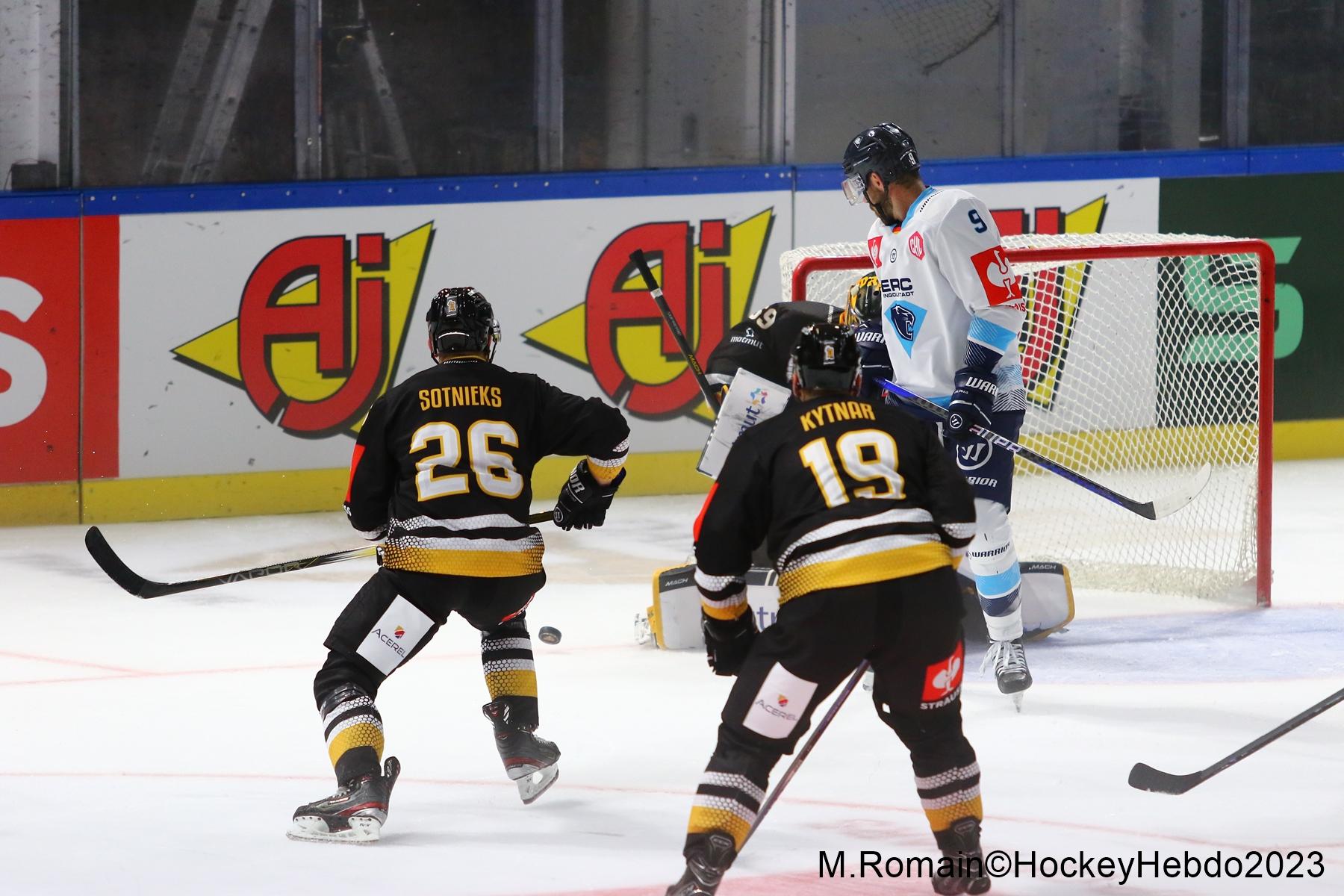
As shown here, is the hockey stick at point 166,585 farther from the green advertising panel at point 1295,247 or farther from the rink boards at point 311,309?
the green advertising panel at point 1295,247

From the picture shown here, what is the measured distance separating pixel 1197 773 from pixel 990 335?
122cm

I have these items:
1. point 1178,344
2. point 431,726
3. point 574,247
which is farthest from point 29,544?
point 1178,344

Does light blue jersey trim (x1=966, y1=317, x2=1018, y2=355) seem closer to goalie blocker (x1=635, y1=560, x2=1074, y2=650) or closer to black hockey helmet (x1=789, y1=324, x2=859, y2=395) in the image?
goalie blocker (x1=635, y1=560, x2=1074, y2=650)

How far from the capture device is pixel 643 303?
7.66 m

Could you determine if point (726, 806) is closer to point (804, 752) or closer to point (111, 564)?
point (804, 752)

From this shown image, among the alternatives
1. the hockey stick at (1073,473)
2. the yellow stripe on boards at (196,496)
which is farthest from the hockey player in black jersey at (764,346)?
the yellow stripe on boards at (196,496)

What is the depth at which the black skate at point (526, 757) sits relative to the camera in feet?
12.0

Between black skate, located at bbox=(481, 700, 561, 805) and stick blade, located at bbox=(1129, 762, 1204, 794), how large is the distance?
1.09m

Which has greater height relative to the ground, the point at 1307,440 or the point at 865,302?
the point at 865,302

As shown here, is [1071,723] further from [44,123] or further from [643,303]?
[44,123]

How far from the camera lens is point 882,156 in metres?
4.39

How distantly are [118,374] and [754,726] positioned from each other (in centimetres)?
477

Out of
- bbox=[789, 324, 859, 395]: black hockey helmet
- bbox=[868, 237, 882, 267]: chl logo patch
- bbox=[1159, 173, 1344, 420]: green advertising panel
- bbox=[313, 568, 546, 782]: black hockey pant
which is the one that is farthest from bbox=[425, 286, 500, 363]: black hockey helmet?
bbox=[1159, 173, 1344, 420]: green advertising panel

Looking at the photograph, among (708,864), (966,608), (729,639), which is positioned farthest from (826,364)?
(966,608)
